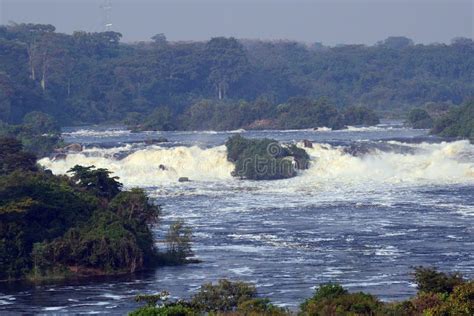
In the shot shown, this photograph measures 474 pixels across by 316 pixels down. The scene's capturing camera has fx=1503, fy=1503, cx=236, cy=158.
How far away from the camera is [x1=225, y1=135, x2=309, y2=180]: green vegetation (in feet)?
201

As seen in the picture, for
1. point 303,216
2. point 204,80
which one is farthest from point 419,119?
point 303,216

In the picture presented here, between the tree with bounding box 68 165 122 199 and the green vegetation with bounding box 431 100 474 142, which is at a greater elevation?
the green vegetation with bounding box 431 100 474 142

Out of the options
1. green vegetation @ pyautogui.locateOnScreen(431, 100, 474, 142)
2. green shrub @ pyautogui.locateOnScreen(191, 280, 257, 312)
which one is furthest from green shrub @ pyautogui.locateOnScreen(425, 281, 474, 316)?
green vegetation @ pyautogui.locateOnScreen(431, 100, 474, 142)

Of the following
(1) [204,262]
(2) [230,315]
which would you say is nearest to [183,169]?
(1) [204,262]

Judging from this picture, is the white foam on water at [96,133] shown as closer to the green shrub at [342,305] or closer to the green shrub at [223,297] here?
the green shrub at [223,297]

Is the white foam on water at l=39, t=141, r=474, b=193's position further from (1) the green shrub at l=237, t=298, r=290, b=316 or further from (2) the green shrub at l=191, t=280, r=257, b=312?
(1) the green shrub at l=237, t=298, r=290, b=316

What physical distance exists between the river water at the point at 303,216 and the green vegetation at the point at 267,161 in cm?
56

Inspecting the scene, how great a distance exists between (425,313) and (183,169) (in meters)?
38.0

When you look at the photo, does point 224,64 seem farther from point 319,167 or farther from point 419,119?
point 319,167

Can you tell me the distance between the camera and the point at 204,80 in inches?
4616

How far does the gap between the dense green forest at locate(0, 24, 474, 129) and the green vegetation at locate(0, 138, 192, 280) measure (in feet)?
155

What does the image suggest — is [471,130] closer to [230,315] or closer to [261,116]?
[261,116]

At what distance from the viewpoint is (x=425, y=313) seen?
84.0ft

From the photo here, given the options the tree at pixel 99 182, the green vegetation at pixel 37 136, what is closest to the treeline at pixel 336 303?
the tree at pixel 99 182
